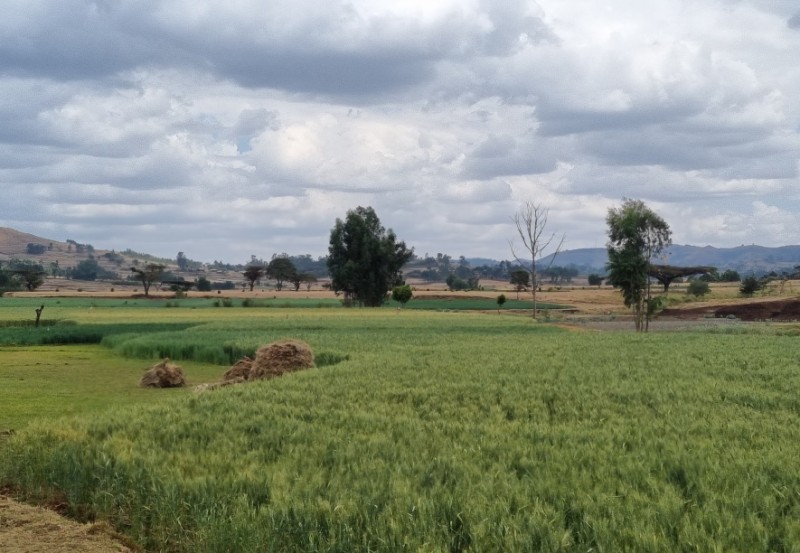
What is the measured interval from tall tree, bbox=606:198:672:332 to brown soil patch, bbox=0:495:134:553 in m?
48.8

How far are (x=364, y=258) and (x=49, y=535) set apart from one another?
84.6 metres

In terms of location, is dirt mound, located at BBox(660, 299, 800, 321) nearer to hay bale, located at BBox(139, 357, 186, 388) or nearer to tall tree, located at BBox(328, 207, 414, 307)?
tall tree, located at BBox(328, 207, 414, 307)

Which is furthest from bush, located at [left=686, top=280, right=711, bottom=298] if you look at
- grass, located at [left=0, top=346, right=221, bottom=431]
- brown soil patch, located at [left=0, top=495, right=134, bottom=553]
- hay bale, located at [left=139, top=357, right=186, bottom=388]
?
brown soil patch, located at [left=0, top=495, right=134, bottom=553]

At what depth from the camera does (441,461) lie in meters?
8.88

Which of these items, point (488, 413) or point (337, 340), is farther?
point (337, 340)

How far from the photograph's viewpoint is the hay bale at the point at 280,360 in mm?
22281

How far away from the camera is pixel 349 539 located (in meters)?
6.85

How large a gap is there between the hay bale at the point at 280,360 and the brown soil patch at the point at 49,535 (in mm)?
12003

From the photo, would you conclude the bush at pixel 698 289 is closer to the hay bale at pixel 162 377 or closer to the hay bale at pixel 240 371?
the hay bale at pixel 240 371

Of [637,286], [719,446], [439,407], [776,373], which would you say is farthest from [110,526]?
[637,286]

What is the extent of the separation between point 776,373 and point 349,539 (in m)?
14.9

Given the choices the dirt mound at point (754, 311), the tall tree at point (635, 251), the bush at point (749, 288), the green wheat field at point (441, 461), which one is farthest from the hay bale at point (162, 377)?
the bush at point (749, 288)

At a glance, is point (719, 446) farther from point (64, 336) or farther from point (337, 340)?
point (64, 336)

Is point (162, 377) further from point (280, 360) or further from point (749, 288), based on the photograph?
point (749, 288)
